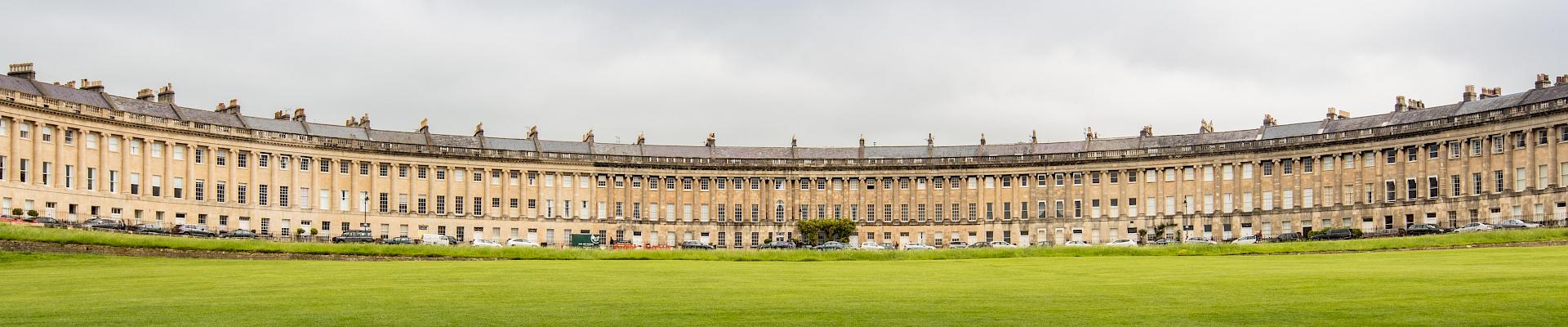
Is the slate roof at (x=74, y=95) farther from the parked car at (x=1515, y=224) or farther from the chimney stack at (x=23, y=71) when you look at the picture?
the parked car at (x=1515, y=224)

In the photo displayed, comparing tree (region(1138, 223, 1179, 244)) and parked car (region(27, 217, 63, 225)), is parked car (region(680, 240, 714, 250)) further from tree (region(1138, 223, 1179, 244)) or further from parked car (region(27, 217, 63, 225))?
parked car (region(27, 217, 63, 225))

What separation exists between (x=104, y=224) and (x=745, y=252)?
32340mm

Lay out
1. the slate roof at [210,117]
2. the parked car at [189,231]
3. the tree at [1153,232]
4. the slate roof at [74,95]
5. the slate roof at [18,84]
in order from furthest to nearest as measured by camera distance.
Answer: the tree at [1153,232], the slate roof at [210,117], the slate roof at [74,95], the slate roof at [18,84], the parked car at [189,231]

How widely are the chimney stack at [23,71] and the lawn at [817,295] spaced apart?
1825 inches

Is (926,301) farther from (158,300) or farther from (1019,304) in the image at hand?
(158,300)

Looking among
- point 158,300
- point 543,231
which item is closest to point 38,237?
point 158,300

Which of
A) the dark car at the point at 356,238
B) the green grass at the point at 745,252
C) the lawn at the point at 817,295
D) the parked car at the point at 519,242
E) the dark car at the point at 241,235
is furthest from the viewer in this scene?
the parked car at the point at 519,242

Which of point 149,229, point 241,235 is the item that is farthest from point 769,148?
point 149,229

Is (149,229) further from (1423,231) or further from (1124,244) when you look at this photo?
(1423,231)

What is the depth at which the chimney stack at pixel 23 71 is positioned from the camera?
8694cm

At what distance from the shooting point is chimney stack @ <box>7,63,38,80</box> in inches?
3423

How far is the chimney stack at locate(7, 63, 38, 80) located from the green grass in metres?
26.6

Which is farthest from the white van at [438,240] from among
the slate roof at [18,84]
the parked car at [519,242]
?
the slate roof at [18,84]

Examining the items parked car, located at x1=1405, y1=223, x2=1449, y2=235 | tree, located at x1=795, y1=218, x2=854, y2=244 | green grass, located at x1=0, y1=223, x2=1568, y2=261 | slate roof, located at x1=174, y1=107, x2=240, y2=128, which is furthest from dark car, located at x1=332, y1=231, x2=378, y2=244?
parked car, located at x1=1405, y1=223, x2=1449, y2=235
